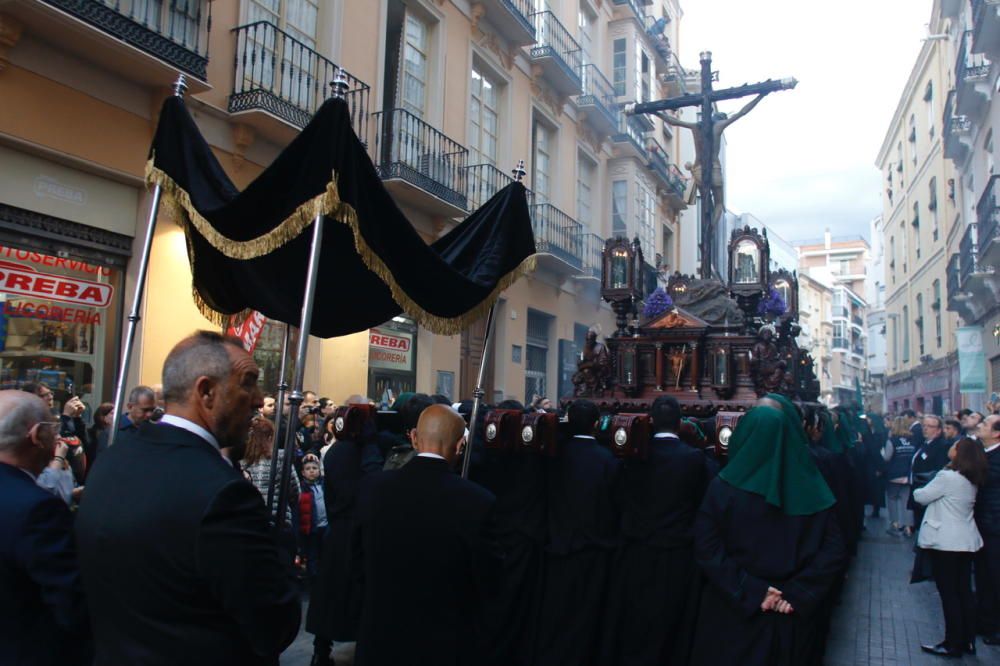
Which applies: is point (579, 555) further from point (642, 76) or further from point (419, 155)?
point (642, 76)

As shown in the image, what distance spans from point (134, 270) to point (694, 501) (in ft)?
22.7

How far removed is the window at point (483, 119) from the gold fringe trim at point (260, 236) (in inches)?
455

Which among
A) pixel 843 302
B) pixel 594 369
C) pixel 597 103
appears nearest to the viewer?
pixel 594 369

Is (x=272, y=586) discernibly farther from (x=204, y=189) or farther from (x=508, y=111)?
(x=508, y=111)

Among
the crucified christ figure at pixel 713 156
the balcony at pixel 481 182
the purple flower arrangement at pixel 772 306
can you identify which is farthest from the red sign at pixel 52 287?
the crucified christ figure at pixel 713 156

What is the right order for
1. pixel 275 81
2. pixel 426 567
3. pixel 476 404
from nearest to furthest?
1. pixel 426 567
2. pixel 476 404
3. pixel 275 81

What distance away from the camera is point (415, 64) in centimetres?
1405

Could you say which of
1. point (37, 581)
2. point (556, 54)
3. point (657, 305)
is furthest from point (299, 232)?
point (556, 54)

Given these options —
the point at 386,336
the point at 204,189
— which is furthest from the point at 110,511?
the point at 386,336

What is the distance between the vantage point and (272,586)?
2150 millimetres

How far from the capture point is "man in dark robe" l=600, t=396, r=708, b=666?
504 centimetres

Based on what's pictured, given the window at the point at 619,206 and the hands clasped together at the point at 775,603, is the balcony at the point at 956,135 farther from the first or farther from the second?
the hands clasped together at the point at 775,603

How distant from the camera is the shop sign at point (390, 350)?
42.4 feet

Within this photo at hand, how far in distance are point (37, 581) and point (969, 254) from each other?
2063 cm
